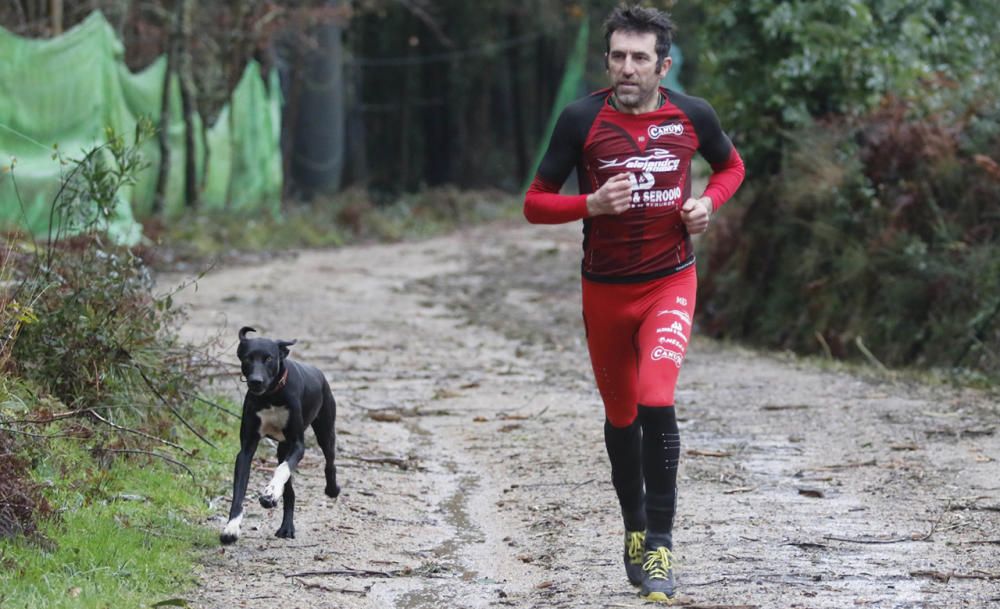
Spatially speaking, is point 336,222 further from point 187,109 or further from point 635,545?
point 635,545

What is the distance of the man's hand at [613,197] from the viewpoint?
5.75 metres

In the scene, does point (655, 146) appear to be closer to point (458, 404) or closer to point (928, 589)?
point (928, 589)

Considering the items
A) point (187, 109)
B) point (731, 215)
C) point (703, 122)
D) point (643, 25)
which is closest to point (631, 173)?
point (703, 122)

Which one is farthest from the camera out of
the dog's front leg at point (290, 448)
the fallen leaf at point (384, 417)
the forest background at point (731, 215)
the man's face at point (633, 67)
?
the fallen leaf at point (384, 417)

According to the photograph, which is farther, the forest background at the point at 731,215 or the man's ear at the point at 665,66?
the forest background at the point at 731,215

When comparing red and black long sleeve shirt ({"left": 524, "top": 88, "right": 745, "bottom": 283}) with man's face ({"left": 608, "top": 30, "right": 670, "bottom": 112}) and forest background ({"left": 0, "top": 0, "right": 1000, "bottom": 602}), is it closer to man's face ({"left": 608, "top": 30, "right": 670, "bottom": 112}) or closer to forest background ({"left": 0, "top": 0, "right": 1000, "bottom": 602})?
man's face ({"left": 608, "top": 30, "right": 670, "bottom": 112})

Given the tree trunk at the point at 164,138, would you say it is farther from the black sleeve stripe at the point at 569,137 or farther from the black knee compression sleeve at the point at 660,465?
the black knee compression sleeve at the point at 660,465

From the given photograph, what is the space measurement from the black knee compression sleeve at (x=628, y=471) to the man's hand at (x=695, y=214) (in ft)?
2.87

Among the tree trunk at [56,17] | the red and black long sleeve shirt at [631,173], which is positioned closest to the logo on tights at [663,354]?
the red and black long sleeve shirt at [631,173]

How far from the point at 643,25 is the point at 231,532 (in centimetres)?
272

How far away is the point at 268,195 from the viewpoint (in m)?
27.6

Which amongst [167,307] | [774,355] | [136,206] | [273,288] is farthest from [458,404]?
[136,206]

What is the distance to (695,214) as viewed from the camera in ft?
19.2

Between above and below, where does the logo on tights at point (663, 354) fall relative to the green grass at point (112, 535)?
above
